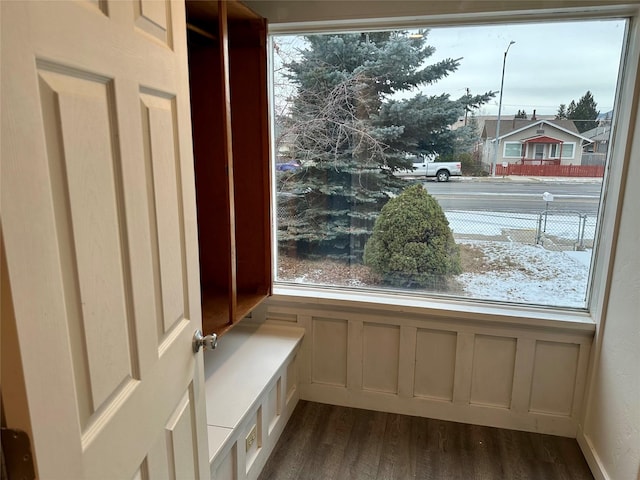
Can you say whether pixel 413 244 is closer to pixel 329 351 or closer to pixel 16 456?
pixel 329 351

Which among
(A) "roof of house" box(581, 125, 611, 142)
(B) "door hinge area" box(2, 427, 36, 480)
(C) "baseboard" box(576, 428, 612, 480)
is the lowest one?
(C) "baseboard" box(576, 428, 612, 480)

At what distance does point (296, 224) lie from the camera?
258 cm

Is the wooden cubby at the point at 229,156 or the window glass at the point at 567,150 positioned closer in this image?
the wooden cubby at the point at 229,156

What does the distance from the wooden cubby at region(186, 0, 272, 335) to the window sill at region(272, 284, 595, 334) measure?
0.27 meters

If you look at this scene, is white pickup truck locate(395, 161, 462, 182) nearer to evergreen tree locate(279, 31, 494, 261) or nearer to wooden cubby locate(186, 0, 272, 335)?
evergreen tree locate(279, 31, 494, 261)

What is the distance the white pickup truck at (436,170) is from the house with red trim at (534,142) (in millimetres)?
Answer: 156

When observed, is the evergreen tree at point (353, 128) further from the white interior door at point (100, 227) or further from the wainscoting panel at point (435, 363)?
the white interior door at point (100, 227)

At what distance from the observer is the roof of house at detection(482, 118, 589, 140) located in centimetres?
211

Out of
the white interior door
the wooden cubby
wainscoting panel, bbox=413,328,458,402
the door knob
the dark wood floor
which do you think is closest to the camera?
the white interior door

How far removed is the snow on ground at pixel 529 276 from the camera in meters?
2.23

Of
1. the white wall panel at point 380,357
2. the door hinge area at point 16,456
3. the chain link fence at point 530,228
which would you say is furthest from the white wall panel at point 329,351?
the door hinge area at point 16,456

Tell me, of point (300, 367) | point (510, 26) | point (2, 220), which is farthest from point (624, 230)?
point (2, 220)

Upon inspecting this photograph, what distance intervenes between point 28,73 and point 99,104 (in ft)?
0.60

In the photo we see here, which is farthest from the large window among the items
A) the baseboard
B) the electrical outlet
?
the electrical outlet
